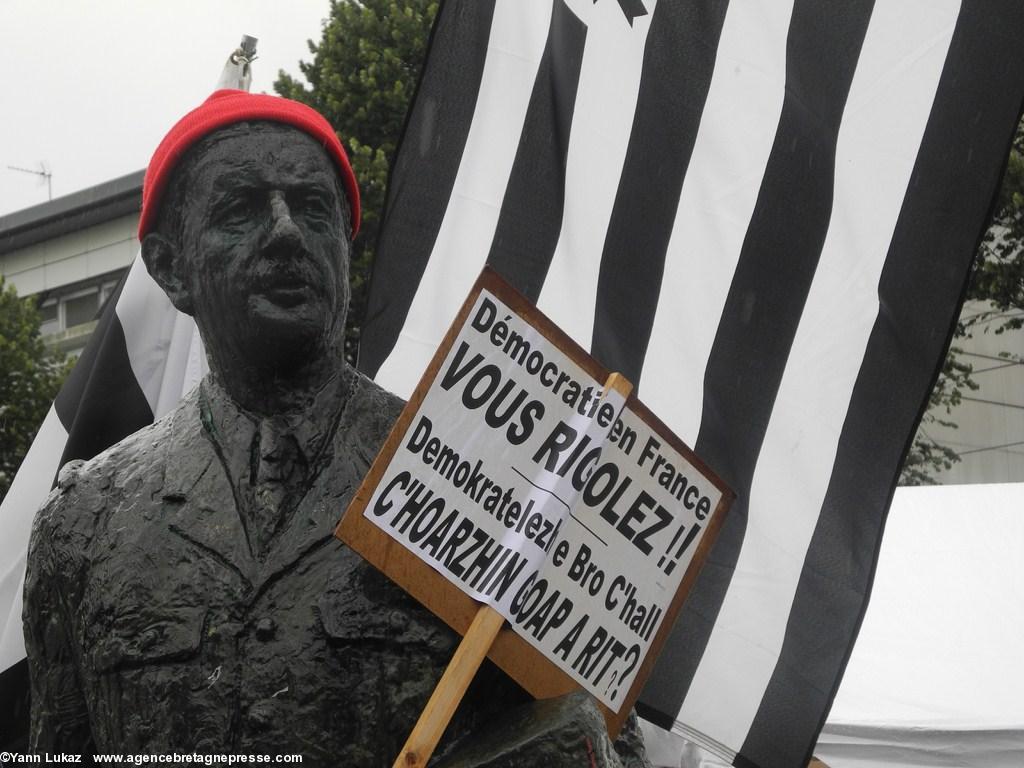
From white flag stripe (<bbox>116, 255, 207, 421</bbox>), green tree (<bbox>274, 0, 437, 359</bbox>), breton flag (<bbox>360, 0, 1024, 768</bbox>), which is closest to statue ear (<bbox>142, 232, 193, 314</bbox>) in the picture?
breton flag (<bbox>360, 0, 1024, 768</bbox>)

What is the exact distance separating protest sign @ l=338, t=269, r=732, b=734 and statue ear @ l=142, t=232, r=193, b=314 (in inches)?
18.5

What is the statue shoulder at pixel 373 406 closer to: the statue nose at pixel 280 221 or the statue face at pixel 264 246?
the statue face at pixel 264 246

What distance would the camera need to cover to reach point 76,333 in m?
26.3

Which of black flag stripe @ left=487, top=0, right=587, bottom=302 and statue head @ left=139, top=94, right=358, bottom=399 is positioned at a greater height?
black flag stripe @ left=487, top=0, right=587, bottom=302

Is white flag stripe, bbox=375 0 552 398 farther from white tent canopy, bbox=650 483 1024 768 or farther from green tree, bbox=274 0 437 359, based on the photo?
green tree, bbox=274 0 437 359

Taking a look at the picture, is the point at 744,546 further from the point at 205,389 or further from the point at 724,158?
the point at 205,389

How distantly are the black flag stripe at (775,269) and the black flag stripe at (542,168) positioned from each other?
774 millimetres

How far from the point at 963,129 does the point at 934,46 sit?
0.93 ft

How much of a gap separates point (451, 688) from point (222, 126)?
965 millimetres

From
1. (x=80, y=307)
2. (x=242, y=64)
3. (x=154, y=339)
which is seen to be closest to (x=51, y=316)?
(x=80, y=307)

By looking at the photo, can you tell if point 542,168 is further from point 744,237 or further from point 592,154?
point 744,237

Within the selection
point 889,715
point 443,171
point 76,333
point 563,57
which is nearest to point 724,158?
point 563,57

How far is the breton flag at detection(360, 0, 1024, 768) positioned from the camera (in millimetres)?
4805

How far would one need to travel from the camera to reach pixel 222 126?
2.49 metres
